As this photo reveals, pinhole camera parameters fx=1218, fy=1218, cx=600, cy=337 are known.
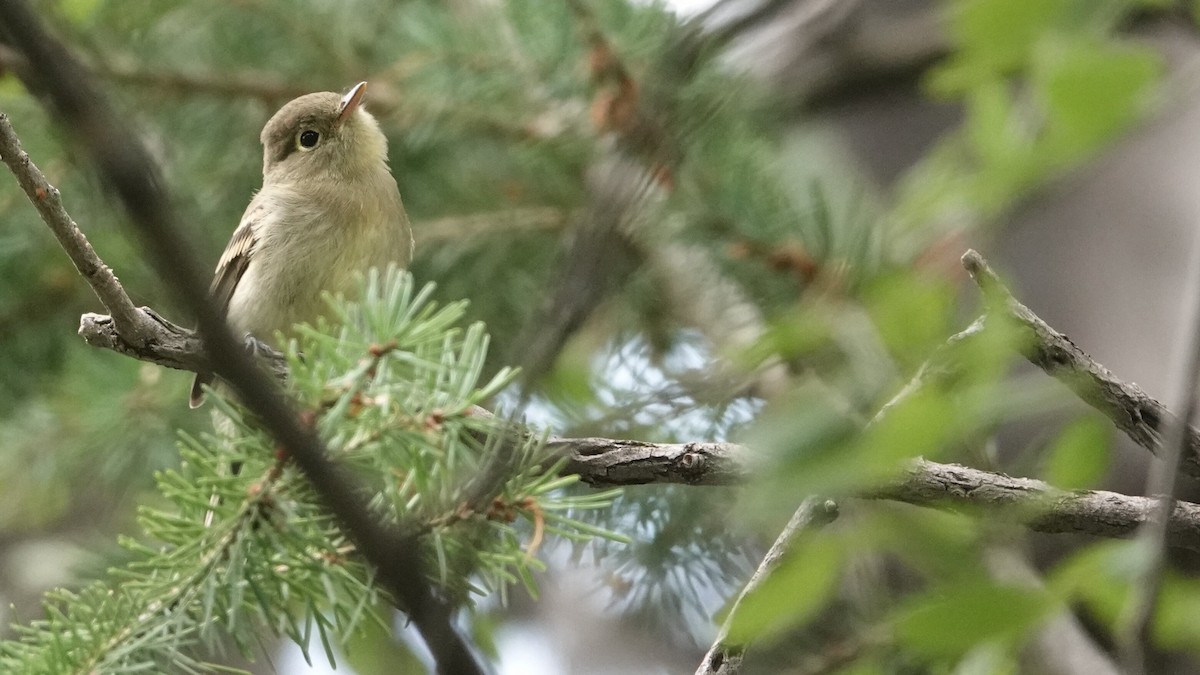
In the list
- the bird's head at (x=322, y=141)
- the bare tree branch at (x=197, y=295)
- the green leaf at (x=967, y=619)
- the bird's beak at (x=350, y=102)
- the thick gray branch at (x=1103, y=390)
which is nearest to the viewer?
the bare tree branch at (x=197, y=295)

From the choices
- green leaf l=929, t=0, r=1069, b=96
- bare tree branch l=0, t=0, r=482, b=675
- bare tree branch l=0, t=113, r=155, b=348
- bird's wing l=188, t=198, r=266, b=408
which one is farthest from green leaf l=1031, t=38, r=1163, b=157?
bird's wing l=188, t=198, r=266, b=408

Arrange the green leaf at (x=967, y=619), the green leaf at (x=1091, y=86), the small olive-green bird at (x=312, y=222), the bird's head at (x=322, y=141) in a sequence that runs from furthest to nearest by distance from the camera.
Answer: the bird's head at (x=322, y=141) < the small olive-green bird at (x=312, y=222) < the green leaf at (x=1091, y=86) < the green leaf at (x=967, y=619)

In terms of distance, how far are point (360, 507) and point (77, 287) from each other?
2817 millimetres

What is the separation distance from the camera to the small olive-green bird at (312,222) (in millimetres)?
2939

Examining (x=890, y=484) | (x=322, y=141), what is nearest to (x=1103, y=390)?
(x=890, y=484)

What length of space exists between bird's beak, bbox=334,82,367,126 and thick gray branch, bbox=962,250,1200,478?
1.92m

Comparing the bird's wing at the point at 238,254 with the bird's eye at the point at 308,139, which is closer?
the bird's wing at the point at 238,254

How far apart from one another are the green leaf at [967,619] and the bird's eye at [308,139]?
2670 millimetres

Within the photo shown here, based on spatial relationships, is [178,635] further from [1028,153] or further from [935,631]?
[1028,153]

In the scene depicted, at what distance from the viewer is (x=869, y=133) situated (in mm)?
4020

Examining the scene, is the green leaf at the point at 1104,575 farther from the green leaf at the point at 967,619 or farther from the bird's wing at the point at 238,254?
the bird's wing at the point at 238,254

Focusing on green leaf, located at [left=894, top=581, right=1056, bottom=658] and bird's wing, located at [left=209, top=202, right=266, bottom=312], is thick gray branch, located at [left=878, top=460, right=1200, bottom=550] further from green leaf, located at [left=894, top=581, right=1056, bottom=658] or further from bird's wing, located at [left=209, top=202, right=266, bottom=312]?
bird's wing, located at [left=209, top=202, right=266, bottom=312]

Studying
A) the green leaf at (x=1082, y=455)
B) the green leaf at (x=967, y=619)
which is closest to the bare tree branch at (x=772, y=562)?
the green leaf at (x=1082, y=455)

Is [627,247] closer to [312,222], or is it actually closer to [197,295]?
[312,222]
